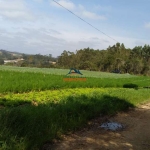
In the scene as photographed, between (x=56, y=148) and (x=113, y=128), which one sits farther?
(x=113, y=128)

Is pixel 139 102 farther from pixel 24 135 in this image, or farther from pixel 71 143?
pixel 24 135

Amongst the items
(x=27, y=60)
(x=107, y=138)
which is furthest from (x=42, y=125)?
(x=27, y=60)

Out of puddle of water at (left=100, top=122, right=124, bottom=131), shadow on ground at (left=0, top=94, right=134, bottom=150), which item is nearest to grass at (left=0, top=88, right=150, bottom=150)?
shadow on ground at (left=0, top=94, right=134, bottom=150)

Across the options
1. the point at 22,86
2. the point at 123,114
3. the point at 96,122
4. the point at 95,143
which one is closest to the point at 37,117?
the point at 95,143

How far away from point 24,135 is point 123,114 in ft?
16.9

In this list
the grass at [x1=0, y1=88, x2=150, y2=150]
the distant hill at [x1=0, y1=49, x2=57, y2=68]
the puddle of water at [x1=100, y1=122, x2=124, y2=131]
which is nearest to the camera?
the grass at [x1=0, y1=88, x2=150, y2=150]

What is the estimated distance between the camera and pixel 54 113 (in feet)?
19.4

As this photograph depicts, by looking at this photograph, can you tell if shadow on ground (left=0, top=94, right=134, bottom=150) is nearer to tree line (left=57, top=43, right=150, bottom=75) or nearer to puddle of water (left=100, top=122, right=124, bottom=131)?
puddle of water (left=100, top=122, right=124, bottom=131)

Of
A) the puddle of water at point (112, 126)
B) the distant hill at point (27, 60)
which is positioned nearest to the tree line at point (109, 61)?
the distant hill at point (27, 60)

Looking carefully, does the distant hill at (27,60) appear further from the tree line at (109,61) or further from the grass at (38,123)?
the grass at (38,123)

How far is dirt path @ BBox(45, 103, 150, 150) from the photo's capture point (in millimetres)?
4914

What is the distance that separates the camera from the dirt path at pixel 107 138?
4.91m

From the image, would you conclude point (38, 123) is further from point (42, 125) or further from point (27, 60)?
point (27, 60)

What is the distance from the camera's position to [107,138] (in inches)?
219
